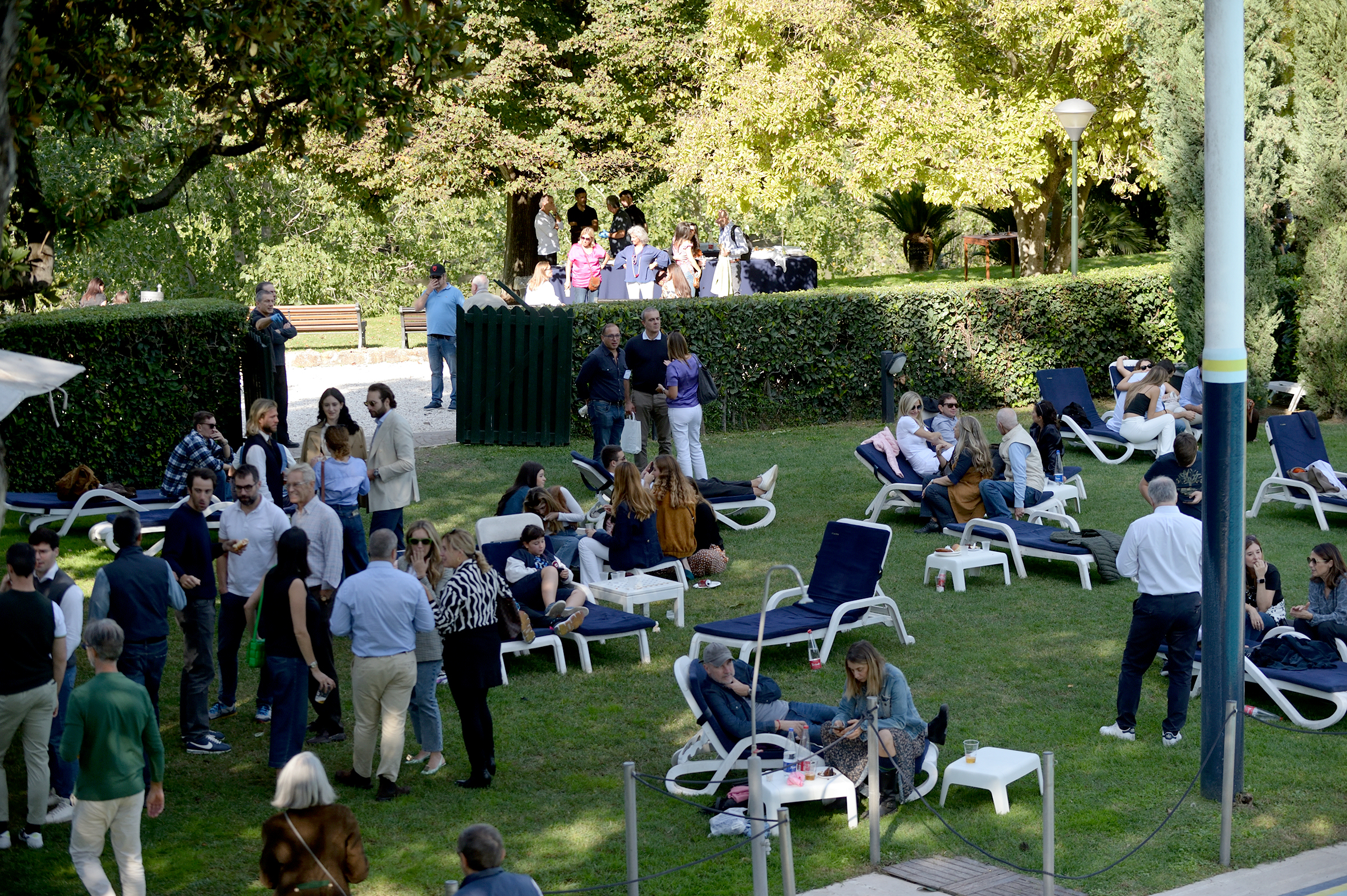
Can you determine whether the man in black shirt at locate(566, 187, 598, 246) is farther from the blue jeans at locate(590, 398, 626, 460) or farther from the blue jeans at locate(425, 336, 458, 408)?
the blue jeans at locate(590, 398, 626, 460)

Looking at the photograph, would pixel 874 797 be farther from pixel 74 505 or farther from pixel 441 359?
pixel 441 359

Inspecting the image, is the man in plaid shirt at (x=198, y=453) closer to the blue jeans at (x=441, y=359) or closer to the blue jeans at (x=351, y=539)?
the blue jeans at (x=351, y=539)

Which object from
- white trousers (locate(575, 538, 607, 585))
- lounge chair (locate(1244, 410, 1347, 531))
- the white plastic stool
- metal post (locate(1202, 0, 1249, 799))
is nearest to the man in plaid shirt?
white trousers (locate(575, 538, 607, 585))

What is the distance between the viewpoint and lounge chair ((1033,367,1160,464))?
17.6 metres

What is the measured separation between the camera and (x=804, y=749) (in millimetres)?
7809

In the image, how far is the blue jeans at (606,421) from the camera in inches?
631

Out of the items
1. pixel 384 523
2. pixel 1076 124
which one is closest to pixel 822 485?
pixel 384 523

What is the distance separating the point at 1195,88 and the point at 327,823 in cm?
1860

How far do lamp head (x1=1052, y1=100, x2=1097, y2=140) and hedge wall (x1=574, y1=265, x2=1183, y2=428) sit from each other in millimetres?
2454

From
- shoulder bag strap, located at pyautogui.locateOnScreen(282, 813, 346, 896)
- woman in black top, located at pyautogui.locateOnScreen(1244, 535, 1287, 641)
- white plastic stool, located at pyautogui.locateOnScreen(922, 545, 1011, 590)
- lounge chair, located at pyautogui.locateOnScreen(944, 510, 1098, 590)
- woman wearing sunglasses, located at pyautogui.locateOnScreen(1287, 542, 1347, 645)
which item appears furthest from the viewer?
lounge chair, located at pyautogui.locateOnScreen(944, 510, 1098, 590)

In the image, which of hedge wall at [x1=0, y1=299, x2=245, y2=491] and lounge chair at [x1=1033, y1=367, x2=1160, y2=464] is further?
lounge chair at [x1=1033, y1=367, x2=1160, y2=464]

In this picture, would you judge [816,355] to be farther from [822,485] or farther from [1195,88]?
[1195,88]

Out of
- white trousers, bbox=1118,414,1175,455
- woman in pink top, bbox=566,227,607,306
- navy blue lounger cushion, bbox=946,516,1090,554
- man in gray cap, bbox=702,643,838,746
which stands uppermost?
woman in pink top, bbox=566,227,607,306

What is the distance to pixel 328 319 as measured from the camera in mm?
28469
